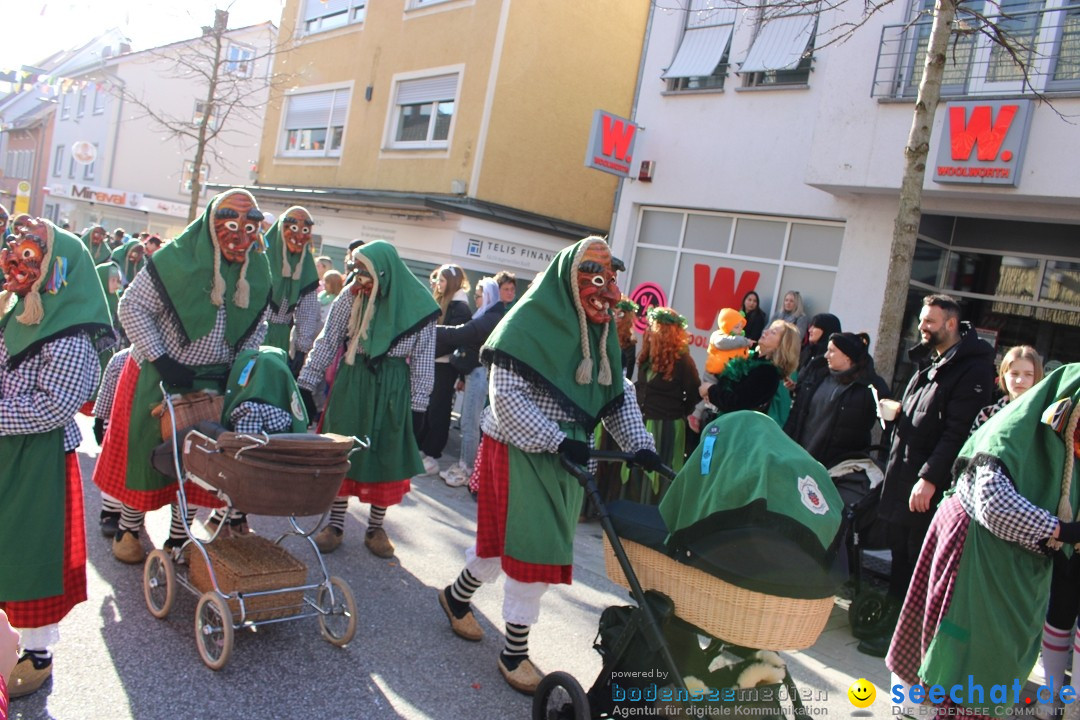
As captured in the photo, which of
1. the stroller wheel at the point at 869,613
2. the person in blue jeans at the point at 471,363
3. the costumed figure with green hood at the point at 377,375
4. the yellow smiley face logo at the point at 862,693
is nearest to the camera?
the yellow smiley face logo at the point at 862,693

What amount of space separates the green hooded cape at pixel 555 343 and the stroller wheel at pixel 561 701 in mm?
1236

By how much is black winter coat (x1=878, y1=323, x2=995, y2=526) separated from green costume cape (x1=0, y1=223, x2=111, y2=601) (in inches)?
171

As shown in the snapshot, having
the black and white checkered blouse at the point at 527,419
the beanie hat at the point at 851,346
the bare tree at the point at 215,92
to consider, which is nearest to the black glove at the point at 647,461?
the black and white checkered blouse at the point at 527,419

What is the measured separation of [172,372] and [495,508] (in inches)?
77.4

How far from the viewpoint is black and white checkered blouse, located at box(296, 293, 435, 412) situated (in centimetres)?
597

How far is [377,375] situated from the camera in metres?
5.91

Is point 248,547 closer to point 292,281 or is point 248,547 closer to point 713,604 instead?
point 713,604

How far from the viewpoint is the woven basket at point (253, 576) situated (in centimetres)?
424

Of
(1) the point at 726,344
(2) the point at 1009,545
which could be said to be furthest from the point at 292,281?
(2) the point at 1009,545

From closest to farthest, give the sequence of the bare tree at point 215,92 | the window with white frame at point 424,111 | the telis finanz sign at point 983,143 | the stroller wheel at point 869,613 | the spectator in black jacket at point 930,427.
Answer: the spectator in black jacket at point 930,427 < the stroller wheel at point 869,613 < the telis finanz sign at point 983,143 < the window with white frame at point 424,111 < the bare tree at point 215,92

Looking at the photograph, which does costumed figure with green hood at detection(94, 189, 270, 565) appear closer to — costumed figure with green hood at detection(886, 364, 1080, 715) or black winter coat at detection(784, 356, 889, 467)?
costumed figure with green hood at detection(886, 364, 1080, 715)

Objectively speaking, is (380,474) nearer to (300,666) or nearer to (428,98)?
(300,666)

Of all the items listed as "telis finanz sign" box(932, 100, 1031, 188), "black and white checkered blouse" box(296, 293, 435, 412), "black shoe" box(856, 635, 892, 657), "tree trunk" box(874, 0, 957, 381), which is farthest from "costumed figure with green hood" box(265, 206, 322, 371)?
"telis finanz sign" box(932, 100, 1031, 188)

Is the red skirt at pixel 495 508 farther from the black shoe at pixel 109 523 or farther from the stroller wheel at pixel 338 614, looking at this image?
the black shoe at pixel 109 523
